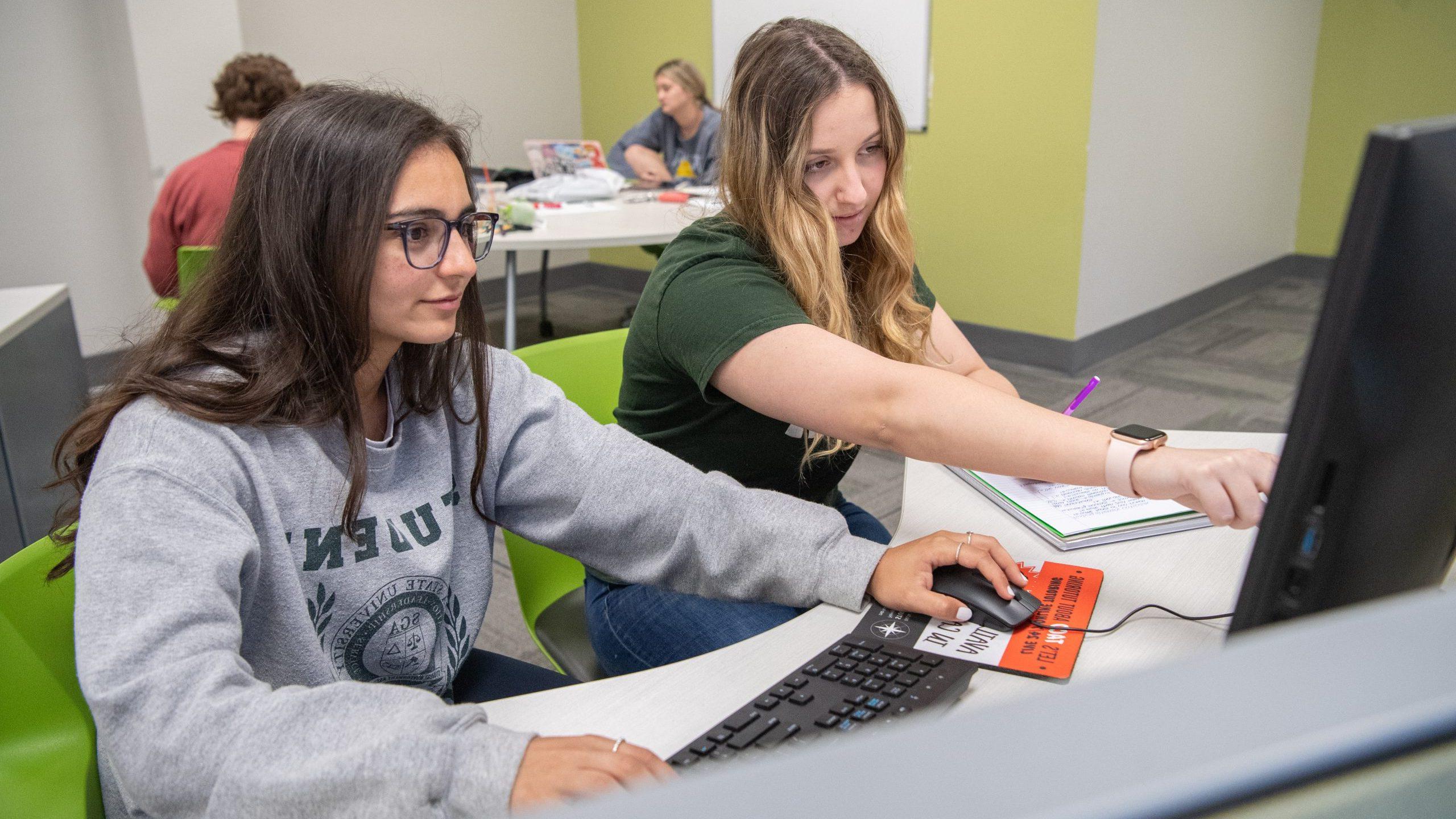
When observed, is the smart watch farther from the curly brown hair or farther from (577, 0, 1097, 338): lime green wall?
(577, 0, 1097, 338): lime green wall

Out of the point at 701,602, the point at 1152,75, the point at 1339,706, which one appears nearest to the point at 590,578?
the point at 701,602

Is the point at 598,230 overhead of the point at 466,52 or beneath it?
beneath

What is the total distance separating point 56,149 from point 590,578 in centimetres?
381

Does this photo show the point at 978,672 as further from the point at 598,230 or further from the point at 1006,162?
the point at 1006,162

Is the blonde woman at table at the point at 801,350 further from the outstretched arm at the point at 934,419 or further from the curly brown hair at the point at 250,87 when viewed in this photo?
the curly brown hair at the point at 250,87

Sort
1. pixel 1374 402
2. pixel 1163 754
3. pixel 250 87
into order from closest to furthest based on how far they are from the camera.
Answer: pixel 1163 754, pixel 1374 402, pixel 250 87

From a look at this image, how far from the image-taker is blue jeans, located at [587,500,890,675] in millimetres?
1172

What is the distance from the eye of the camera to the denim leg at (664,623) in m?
1.17

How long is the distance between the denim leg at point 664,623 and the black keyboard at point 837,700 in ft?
0.89

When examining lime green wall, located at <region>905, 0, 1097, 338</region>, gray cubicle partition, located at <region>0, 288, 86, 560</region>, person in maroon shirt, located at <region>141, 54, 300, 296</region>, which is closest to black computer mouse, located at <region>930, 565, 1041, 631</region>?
gray cubicle partition, located at <region>0, 288, 86, 560</region>

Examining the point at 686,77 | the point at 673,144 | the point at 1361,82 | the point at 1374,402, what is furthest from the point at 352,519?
the point at 1361,82

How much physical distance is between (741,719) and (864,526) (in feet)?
2.38

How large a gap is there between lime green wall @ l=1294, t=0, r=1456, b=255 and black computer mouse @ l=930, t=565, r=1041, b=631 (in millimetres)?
4701

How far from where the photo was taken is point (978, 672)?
892 mm
